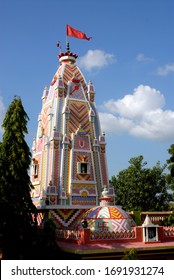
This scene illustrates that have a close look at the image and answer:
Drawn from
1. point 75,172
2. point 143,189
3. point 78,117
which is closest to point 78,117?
point 78,117

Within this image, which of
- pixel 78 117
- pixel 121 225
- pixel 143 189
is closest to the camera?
pixel 121 225

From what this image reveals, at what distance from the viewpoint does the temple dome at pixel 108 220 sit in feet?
57.1

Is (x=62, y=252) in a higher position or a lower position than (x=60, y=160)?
lower

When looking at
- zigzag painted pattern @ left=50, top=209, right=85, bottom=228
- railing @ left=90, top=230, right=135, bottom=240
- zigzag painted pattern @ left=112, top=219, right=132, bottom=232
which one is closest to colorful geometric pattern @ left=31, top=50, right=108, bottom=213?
zigzag painted pattern @ left=50, top=209, right=85, bottom=228

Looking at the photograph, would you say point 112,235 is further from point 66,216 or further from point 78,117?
point 78,117

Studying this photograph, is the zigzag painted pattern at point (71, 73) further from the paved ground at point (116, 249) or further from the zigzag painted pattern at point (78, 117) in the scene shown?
the paved ground at point (116, 249)

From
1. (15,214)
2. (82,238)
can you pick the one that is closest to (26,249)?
(15,214)

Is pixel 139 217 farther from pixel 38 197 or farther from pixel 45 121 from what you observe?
pixel 45 121

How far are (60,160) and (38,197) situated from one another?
2757mm

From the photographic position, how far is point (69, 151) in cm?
2153

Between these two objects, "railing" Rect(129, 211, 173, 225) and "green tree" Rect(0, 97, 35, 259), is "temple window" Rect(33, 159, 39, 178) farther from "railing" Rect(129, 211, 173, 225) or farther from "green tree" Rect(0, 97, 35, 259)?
"railing" Rect(129, 211, 173, 225)

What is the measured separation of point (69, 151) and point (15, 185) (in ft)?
23.3

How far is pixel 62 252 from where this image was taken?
15.2 m

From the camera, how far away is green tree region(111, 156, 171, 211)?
112ft
